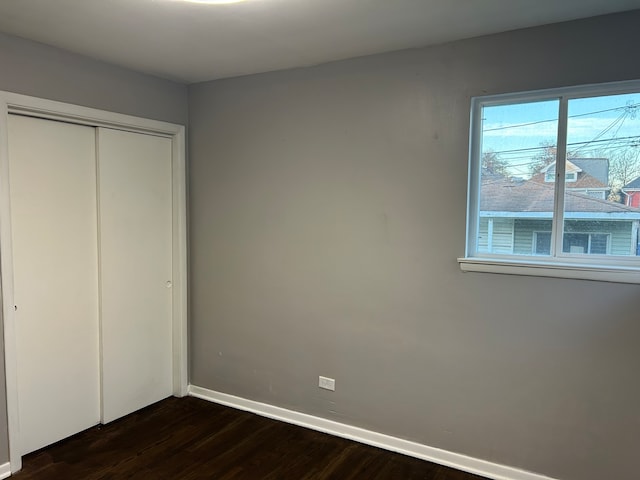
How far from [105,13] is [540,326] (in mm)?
2745

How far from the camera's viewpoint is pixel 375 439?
2.95 meters

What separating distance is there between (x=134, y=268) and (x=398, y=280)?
1.94 m

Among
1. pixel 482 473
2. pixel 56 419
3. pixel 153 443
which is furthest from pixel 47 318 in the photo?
pixel 482 473

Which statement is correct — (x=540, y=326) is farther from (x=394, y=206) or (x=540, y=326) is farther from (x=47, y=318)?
(x=47, y=318)

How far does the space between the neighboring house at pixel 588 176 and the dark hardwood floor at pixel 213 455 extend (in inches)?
67.6

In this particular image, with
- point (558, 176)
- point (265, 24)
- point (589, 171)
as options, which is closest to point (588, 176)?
point (589, 171)

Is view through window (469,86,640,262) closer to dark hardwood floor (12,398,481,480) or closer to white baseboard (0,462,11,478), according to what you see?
dark hardwood floor (12,398,481,480)

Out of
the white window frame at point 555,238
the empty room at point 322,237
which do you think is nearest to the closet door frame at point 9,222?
the empty room at point 322,237

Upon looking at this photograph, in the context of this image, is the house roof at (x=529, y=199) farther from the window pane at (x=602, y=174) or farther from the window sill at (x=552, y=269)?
the window sill at (x=552, y=269)

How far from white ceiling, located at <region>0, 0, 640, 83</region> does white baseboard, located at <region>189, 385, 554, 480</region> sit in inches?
95.1

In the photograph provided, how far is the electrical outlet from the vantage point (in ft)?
10.2

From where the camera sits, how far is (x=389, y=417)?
9.53ft

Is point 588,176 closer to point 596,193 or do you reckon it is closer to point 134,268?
point 596,193

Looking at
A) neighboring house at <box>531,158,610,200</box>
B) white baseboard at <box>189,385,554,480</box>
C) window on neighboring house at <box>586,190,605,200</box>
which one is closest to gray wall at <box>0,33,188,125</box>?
white baseboard at <box>189,385,554,480</box>
